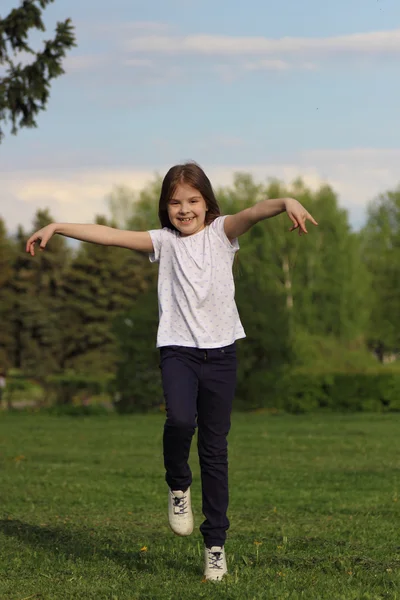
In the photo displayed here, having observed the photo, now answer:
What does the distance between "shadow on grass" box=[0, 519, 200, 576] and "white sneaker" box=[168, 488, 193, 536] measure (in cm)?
28

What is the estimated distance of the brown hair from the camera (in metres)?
5.64

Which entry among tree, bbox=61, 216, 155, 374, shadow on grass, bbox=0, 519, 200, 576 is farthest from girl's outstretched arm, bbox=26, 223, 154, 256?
tree, bbox=61, 216, 155, 374

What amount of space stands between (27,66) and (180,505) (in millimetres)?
16644

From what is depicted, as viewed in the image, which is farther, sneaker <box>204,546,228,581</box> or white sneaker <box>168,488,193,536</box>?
white sneaker <box>168,488,193,536</box>

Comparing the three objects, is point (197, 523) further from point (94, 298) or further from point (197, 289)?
point (94, 298)

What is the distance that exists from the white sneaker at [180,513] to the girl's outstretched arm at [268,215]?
1.50m

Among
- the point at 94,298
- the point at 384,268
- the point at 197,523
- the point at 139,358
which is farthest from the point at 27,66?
the point at 384,268

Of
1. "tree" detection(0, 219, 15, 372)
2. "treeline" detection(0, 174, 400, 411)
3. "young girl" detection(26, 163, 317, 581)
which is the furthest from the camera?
"tree" detection(0, 219, 15, 372)

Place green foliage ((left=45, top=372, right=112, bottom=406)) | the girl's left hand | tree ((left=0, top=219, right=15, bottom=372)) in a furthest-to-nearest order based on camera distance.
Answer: tree ((left=0, top=219, right=15, bottom=372))
green foliage ((left=45, top=372, right=112, bottom=406))
the girl's left hand

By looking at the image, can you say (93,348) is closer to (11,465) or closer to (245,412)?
(245,412)

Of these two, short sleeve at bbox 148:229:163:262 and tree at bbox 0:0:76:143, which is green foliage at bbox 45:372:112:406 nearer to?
tree at bbox 0:0:76:143

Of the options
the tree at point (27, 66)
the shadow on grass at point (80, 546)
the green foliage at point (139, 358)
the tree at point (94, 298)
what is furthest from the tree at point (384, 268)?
the shadow on grass at point (80, 546)

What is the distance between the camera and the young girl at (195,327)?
5.41 m

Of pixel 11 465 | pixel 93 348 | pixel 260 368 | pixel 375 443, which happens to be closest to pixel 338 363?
pixel 260 368
